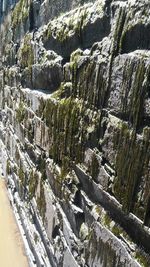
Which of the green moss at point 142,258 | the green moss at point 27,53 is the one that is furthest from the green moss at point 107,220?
the green moss at point 27,53

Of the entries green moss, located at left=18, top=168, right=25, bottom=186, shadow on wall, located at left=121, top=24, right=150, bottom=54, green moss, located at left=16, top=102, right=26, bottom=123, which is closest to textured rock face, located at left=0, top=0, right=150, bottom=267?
shadow on wall, located at left=121, top=24, right=150, bottom=54

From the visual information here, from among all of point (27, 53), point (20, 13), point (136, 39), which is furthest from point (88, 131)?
point (20, 13)

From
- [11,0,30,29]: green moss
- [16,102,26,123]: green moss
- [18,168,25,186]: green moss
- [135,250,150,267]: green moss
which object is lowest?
[18,168,25,186]: green moss

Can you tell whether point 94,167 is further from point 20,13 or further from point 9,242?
→ point 20,13

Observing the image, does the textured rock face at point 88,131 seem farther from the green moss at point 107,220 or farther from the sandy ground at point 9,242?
the sandy ground at point 9,242

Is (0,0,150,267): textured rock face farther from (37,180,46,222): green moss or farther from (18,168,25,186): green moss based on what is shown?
(18,168,25,186): green moss

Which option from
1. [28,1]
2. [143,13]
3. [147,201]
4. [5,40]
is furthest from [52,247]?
[5,40]

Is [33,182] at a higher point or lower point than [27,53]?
lower
